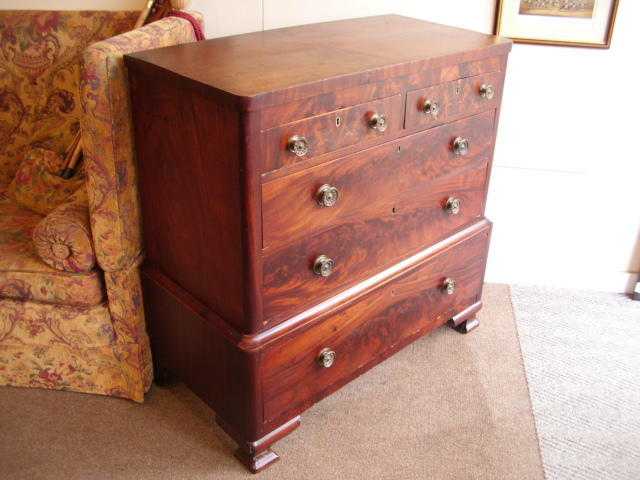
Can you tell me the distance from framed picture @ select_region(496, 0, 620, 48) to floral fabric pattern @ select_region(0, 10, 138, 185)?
136 centimetres

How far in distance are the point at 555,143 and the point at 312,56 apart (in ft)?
4.15

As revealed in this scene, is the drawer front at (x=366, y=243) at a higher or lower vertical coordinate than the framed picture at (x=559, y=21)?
lower

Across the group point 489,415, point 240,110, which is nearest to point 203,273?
point 240,110

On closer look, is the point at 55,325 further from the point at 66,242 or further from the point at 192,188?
the point at 192,188

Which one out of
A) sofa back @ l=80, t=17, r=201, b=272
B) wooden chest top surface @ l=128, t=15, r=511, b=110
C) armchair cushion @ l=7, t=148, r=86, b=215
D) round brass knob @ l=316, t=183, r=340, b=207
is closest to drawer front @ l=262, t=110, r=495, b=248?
round brass knob @ l=316, t=183, r=340, b=207

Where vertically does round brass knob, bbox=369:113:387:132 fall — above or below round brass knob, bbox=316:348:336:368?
above

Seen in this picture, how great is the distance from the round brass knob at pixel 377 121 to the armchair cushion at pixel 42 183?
1.06m

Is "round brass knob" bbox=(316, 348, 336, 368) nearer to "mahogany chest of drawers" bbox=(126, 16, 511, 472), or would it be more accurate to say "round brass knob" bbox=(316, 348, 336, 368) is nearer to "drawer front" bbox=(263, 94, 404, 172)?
"mahogany chest of drawers" bbox=(126, 16, 511, 472)

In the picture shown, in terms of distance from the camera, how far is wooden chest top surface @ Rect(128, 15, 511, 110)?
5.07ft

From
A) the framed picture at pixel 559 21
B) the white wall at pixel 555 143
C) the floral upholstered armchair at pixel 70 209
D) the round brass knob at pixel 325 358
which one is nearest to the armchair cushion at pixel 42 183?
the floral upholstered armchair at pixel 70 209

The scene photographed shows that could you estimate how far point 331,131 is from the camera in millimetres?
1666

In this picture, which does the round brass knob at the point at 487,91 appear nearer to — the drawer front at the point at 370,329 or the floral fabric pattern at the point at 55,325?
the drawer front at the point at 370,329

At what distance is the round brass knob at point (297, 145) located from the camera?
157 centimetres

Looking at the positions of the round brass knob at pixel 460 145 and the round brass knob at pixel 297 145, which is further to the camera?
the round brass knob at pixel 460 145
